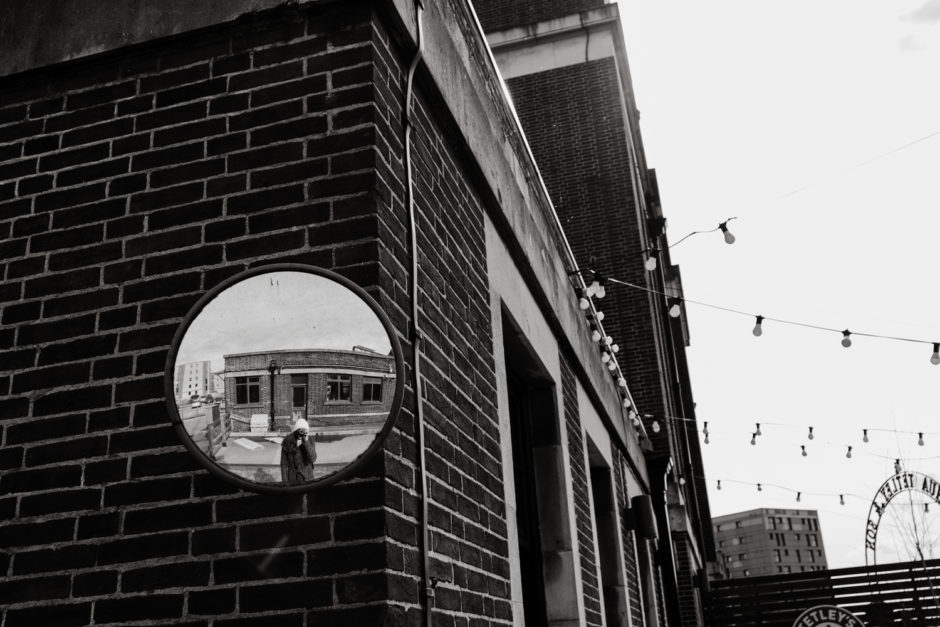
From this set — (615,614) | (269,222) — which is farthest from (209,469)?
(615,614)

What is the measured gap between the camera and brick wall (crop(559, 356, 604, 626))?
631 cm

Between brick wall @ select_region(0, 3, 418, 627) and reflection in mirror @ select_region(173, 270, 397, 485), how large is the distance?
0.47 ft

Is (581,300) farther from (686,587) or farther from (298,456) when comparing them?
(686,587)

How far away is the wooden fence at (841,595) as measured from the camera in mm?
15328

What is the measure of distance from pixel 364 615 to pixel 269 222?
1355mm

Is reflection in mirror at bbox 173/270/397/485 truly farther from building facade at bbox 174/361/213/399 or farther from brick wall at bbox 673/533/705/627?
brick wall at bbox 673/533/705/627

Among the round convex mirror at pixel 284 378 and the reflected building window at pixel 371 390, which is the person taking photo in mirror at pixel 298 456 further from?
the reflected building window at pixel 371 390

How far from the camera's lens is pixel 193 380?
8.33ft

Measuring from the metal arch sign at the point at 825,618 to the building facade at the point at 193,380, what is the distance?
1298cm

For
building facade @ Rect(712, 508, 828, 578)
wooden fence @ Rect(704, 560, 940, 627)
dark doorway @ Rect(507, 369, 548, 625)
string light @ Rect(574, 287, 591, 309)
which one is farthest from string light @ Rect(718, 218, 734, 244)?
building facade @ Rect(712, 508, 828, 578)

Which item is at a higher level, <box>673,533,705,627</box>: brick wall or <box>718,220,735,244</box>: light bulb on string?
<box>718,220,735,244</box>: light bulb on string

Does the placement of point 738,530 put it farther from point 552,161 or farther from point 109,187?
point 109,187

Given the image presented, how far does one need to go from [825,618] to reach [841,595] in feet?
11.4

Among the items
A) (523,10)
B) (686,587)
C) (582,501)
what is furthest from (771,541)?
(582,501)
